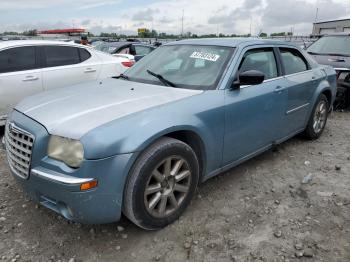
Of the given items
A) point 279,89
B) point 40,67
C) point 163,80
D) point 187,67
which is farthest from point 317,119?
point 40,67

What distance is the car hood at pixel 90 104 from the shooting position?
250 centimetres

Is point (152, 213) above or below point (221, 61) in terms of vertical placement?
below

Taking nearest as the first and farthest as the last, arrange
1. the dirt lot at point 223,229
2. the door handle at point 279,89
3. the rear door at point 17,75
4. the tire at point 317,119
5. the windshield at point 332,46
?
the dirt lot at point 223,229 < the door handle at point 279,89 < the tire at point 317,119 < the rear door at point 17,75 < the windshield at point 332,46

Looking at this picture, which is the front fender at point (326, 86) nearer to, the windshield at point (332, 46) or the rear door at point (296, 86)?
the rear door at point (296, 86)

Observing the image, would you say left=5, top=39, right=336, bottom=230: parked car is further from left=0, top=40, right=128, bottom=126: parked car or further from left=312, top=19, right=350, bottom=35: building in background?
left=312, top=19, right=350, bottom=35: building in background

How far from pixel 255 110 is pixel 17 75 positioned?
3.91 m

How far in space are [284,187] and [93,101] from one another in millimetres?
2267

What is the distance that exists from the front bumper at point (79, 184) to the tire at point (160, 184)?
0.37ft

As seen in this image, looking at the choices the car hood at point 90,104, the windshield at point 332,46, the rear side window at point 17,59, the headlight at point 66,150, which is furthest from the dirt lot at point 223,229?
the windshield at point 332,46

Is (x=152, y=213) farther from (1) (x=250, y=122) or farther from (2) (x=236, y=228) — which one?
(1) (x=250, y=122)

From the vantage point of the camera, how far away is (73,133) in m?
2.39

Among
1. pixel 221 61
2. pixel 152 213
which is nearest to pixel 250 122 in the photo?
pixel 221 61

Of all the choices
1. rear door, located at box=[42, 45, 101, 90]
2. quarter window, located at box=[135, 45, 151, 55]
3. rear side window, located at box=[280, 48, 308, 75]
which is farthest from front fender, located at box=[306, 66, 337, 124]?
quarter window, located at box=[135, 45, 151, 55]

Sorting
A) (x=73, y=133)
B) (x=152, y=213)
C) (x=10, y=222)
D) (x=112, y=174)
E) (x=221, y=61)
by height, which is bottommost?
(x=10, y=222)
